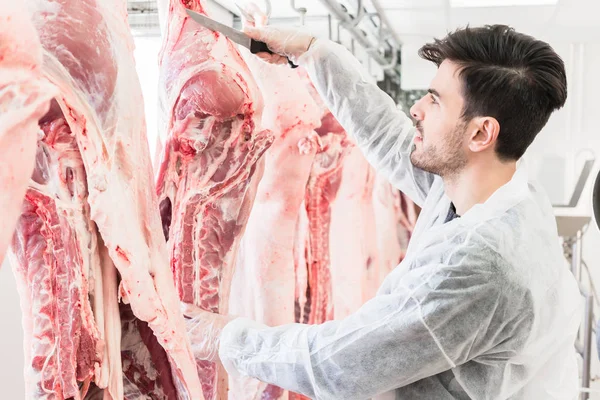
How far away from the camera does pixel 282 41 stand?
70.3 inches

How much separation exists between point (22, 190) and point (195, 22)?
0.79 m

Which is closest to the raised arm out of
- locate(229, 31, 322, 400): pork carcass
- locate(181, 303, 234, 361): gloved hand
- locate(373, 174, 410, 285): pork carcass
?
locate(229, 31, 322, 400): pork carcass

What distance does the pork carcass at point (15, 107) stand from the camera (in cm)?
90

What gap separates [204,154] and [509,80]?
2.18 feet

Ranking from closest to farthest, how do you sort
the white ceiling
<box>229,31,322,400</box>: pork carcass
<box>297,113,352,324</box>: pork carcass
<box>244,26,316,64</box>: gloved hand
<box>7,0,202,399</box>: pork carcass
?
1. <box>7,0,202,399</box>: pork carcass
2. <box>244,26,316,64</box>: gloved hand
3. <box>229,31,322,400</box>: pork carcass
4. <box>297,113,352,324</box>: pork carcass
5. the white ceiling

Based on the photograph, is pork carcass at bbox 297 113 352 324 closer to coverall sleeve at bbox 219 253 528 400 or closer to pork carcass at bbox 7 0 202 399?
coverall sleeve at bbox 219 253 528 400

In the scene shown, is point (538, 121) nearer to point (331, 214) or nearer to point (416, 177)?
point (416, 177)

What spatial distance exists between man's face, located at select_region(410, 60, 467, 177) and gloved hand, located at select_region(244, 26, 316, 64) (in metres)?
0.39

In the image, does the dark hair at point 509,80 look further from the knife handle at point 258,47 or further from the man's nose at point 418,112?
the knife handle at point 258,47

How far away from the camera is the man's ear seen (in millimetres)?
1503

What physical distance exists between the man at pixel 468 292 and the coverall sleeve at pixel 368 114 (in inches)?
11.4

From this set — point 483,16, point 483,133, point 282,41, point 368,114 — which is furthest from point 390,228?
point 483,16

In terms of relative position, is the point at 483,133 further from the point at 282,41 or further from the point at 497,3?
the point at 497,3

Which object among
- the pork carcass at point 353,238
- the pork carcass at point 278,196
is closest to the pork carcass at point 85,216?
the pork carcass at point 278,196
